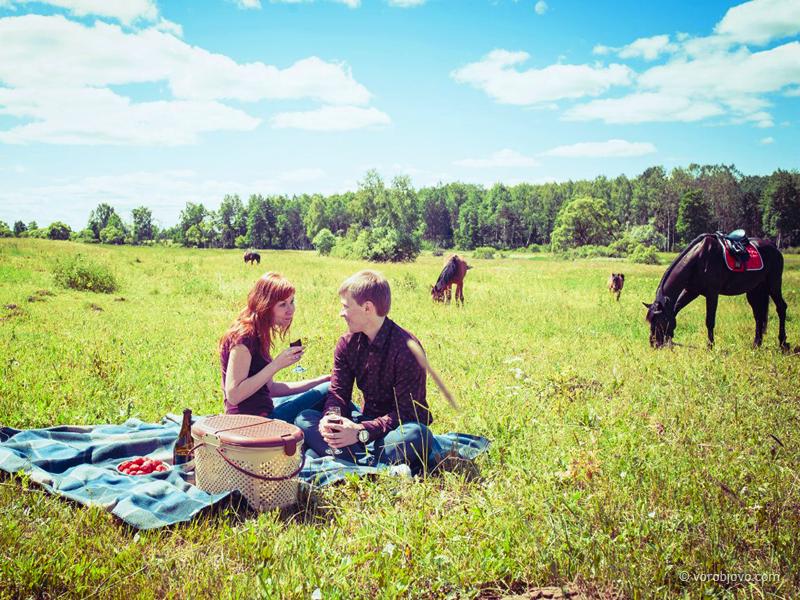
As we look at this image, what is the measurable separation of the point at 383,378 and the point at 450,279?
36.2 ft

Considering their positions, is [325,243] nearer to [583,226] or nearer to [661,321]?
[583,226]

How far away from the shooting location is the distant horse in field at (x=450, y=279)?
49.6 feet

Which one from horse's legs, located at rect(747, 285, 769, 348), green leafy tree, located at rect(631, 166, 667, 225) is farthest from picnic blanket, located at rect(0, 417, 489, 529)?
green leafy tree, located at rect(631, 166, 667, 225)

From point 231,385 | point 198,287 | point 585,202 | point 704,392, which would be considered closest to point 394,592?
point 231,385

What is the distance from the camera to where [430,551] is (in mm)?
2963

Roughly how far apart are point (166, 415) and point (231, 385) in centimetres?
143

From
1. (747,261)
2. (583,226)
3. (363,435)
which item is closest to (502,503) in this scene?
(363,435)

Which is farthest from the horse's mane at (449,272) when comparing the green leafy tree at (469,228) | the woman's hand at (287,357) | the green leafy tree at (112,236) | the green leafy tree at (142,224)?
the green leafy tree at (142,224)

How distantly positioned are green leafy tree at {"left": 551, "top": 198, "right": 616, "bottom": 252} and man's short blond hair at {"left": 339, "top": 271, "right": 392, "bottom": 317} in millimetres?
83102

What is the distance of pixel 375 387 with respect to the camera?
4.48 m

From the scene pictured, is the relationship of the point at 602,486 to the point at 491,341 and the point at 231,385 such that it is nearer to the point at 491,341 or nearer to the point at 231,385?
the point at 231,385

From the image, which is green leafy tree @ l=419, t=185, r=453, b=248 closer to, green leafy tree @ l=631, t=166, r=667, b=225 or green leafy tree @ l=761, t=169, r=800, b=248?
green leafy tree @ l=631, t=166, r=667, b=225

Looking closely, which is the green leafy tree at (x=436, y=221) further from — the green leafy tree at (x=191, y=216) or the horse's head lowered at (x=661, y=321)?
the horse's head lowered at (x=661, y=321)

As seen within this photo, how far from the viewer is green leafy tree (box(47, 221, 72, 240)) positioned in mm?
94475
